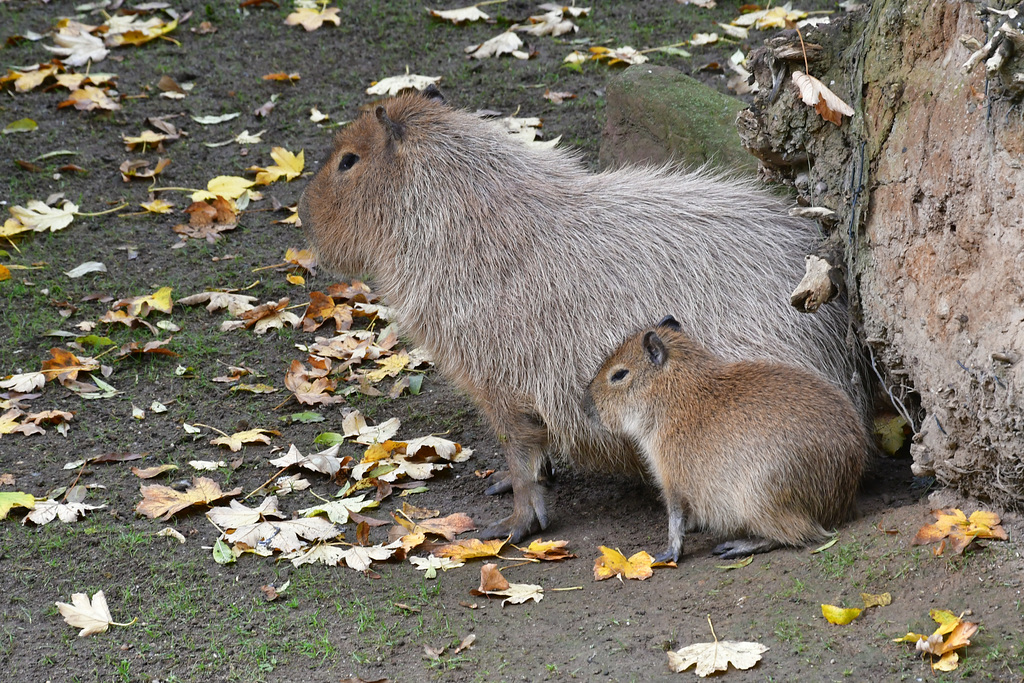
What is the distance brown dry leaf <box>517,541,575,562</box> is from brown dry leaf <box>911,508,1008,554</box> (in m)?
1.12

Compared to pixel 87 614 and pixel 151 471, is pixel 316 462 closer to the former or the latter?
pixel 151 471

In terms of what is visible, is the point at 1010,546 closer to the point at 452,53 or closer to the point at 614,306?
the point at 614,306

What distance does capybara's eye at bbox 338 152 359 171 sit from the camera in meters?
4.12

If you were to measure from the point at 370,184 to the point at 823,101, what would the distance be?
5.69ft

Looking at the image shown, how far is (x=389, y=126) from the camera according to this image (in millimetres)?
4012

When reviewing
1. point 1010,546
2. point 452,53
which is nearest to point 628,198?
Answer: point 1010,546

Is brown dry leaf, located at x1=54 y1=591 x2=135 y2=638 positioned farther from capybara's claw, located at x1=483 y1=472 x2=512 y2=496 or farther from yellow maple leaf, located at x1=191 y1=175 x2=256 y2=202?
Result: yellow maple leaf, located at x1=191 y1=175 x2=256 y2=202

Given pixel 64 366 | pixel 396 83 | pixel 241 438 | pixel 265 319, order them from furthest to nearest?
pixel 396 83, pixel 265 319, pixel 64 366, pixel 241 438

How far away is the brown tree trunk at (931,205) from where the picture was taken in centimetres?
275

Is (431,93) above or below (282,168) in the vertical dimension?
above

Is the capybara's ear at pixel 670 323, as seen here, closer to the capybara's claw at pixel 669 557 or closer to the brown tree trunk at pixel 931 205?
the brown tree trunk at pixel 931 205

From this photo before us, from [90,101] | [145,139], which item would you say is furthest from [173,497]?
[90,101]

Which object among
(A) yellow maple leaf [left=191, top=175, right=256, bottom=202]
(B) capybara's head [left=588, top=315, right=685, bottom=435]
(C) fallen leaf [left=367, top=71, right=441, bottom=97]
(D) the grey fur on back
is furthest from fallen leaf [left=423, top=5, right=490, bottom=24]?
(B) capybara's head [left=588, top=315, right=685, bottom=435]

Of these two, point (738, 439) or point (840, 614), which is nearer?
point (840, 614)
